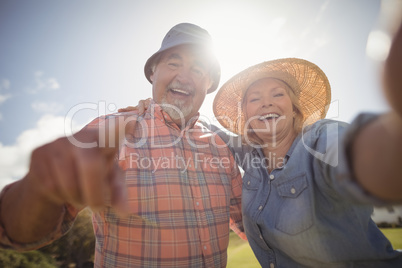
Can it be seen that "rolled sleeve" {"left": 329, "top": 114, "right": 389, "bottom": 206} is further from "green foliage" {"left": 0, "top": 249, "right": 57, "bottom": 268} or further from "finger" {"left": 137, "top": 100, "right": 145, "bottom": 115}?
"green foliage" {"left": 0, "top": 249, "right": 57, "bottom": 268}

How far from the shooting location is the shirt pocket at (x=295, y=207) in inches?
55.0

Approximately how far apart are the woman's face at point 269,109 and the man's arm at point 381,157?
1401 mm

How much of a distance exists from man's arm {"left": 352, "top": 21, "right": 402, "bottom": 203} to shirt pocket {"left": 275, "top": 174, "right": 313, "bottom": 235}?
0.86m

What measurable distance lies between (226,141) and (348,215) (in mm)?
1488

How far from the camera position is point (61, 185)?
1.81 ft

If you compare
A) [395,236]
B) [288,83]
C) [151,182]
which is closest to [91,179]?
[151,182]

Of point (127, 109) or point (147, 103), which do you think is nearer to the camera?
point (127, 109)

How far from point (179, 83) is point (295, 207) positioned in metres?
1.75

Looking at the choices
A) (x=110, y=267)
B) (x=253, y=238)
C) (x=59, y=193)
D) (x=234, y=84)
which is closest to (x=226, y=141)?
Result: (x=234, y=84)

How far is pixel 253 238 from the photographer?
1.81m

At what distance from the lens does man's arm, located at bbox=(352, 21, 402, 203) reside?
1.77 feet

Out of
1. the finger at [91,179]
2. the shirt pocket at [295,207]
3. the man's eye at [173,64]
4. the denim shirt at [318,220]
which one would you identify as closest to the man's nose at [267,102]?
the denim shirt at [318,220]

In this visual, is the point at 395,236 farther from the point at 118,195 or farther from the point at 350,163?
the point at 118,195

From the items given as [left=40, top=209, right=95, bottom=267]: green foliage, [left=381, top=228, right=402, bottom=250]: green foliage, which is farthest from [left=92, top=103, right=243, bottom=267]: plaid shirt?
[left=381, top=228, right=402, bottom=250]: green foliage
